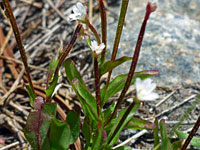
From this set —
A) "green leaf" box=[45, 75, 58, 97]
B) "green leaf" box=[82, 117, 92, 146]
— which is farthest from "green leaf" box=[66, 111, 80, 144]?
"green leaf" box=[45, 75, 58, 97]

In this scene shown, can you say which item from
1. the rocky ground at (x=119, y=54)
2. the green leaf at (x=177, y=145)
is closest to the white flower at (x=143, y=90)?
the green leaf at (x=177, y=145)

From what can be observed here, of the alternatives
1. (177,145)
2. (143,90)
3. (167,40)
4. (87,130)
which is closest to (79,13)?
(143,90)

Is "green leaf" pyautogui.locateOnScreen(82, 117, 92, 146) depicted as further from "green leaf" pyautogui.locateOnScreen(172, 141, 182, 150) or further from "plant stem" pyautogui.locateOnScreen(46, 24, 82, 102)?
"green leaf" pyautogui.locateOnScreen(172, 141, 182, 150)

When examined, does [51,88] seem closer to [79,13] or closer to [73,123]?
[73,123]

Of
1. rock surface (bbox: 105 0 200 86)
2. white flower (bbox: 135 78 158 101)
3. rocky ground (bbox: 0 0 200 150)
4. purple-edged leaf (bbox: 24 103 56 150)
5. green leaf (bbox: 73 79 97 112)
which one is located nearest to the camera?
white flower (bbox: 135 78 158 101)

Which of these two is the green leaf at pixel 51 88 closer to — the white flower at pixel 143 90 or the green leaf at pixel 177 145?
the white flower at pixel 143 90

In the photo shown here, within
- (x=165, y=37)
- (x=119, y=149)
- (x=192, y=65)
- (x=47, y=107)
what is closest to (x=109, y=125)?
(x=119, y=149)
